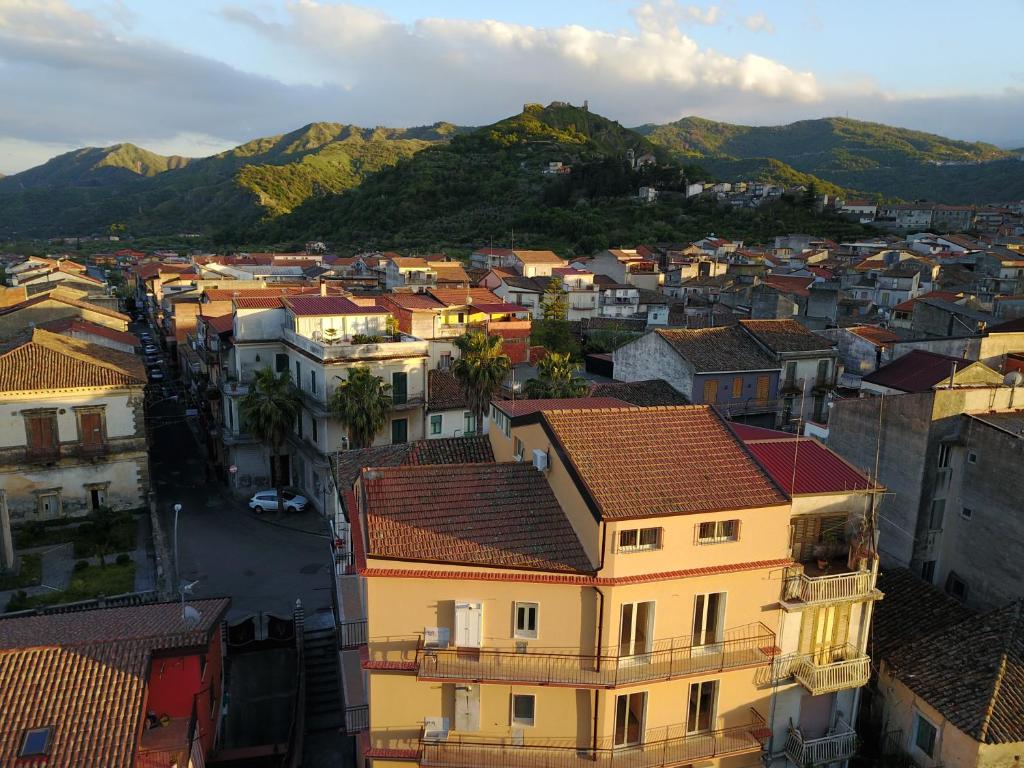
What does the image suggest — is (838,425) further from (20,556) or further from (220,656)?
(20,556)

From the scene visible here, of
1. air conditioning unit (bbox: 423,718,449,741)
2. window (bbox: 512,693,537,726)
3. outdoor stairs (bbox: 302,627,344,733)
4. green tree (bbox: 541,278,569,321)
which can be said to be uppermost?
green tree (bbox: 541,278,569,321)

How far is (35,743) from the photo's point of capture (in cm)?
1566

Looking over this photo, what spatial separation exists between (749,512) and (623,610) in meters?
3.84

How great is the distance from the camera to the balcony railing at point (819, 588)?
18672mm

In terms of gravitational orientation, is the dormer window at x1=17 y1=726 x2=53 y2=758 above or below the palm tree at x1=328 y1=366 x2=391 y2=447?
below

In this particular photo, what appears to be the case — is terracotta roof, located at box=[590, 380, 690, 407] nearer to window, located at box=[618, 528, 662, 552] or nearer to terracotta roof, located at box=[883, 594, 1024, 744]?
terracotta roof, located at box=[883, 594, 1024, 744]

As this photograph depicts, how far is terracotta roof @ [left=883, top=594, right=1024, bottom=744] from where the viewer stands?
18.7 meters

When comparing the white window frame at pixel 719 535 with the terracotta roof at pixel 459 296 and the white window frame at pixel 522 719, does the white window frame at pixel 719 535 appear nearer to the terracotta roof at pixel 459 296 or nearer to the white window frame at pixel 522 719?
the white window frame at pixel 522 719

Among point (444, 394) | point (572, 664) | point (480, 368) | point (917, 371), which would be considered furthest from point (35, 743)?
point (917, 371)

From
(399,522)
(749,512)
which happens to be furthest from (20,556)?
(749,512)

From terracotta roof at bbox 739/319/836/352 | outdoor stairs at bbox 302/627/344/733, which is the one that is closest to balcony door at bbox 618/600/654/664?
outdoor stairs at bbox 302/627/344/733

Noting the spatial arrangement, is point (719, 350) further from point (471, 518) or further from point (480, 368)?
point (471, 518)

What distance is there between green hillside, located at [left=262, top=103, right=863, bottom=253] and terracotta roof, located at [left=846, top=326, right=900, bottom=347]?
85.4 meters

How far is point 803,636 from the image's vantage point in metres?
19.4
